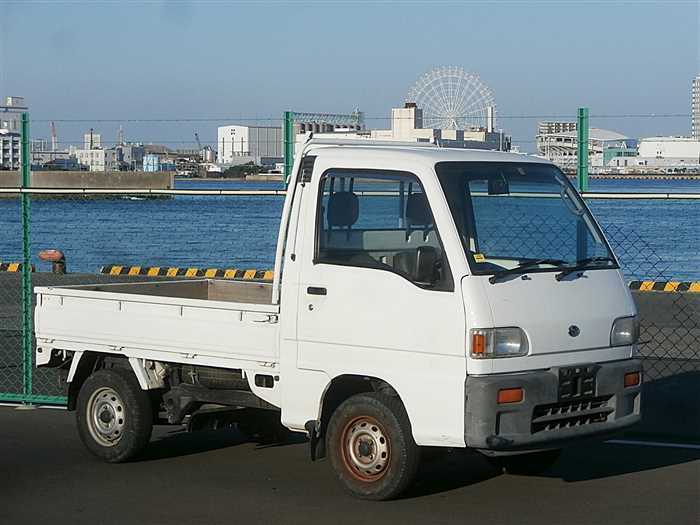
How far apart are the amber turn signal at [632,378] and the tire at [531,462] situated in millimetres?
945

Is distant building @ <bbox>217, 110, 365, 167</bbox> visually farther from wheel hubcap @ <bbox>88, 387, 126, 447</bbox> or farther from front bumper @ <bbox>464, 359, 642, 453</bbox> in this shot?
front bumper @ <bbox>464, 359, 642, 453</bbox>

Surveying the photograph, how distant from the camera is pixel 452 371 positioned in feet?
24.7

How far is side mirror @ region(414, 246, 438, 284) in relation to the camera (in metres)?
7.61

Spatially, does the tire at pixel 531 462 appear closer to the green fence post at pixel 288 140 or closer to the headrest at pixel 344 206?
the headrest at pixel 344 206

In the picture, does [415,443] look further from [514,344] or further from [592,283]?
[592,283]

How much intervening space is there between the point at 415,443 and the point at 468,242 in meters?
1.30

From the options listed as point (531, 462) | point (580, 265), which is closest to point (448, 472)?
point (531, 462)

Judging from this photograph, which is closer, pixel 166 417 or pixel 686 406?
pixel 166 417

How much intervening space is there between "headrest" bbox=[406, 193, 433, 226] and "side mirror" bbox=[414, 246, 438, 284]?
0.31 m

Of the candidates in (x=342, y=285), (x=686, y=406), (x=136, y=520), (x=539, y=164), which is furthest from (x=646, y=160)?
(x=136, y=520)

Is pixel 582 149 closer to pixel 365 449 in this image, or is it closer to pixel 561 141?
pixel 561 141

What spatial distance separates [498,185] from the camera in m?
8.38

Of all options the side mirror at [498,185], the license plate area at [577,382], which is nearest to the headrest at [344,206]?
the side mirror at [498,185]

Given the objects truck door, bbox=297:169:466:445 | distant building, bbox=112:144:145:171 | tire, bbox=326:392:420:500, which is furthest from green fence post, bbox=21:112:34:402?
tire, bbox=326:392:420:500
